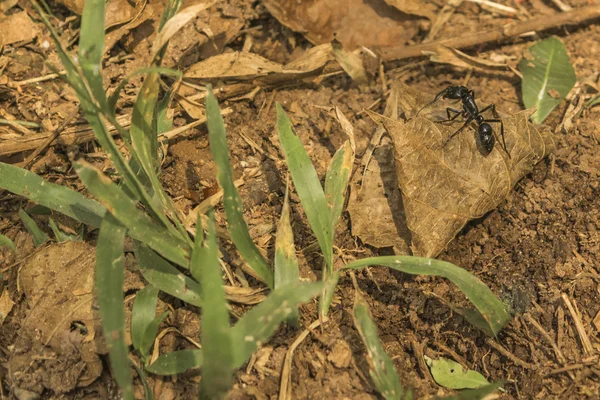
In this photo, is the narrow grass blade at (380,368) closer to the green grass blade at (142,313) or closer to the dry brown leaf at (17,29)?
the green grass blade at (142,313)

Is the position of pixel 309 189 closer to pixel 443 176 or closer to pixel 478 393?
pixel 443 176

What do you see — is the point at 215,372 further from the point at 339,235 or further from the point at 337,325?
the point at 339,235

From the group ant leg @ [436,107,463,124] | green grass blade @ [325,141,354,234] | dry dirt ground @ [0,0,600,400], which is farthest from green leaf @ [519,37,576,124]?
green grass blade @ [325,141,354,234]

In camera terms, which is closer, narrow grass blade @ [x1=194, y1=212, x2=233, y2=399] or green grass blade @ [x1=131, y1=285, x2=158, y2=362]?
narrow grass blade @ [x1=194, y1=212, x2=233, y2=399]

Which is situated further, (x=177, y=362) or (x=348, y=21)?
(x=348, y=21)

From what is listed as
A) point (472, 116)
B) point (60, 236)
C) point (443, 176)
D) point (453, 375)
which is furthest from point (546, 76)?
point (60, 236)

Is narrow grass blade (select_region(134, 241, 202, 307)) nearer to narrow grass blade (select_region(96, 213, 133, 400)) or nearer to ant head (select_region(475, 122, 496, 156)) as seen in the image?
narrow grass blade (select_region(96, 213, 133, 400))
